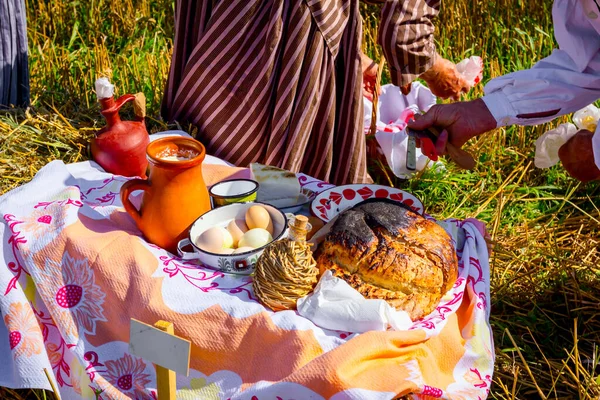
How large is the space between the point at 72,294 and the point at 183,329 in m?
0.36

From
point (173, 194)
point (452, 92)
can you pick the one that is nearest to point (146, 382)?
point (173, 194)

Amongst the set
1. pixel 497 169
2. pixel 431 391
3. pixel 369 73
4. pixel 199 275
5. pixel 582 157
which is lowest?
pixel 497 169

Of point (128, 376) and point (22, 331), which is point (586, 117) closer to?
point (128, 376)

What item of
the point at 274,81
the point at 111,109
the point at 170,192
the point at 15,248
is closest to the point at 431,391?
the point at 170,192

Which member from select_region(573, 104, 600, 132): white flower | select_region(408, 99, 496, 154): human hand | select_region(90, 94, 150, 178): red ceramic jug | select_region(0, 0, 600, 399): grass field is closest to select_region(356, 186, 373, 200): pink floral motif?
select_region(408, 99, 496, 154): human hand

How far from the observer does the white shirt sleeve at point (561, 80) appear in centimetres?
203

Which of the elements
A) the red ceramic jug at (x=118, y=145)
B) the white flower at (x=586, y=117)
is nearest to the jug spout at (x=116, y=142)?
the red ceramic jug at (x=118, y=145)

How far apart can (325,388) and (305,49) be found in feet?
4.24

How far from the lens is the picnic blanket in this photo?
1.48 m

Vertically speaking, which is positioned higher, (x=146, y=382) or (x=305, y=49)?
(x=305, y=49)

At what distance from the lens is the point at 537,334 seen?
7.77 ft

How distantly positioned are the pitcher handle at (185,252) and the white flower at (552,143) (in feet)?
4.69

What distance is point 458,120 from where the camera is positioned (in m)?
1.99

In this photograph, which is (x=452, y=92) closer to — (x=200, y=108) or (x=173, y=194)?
(x=200, y=108)
